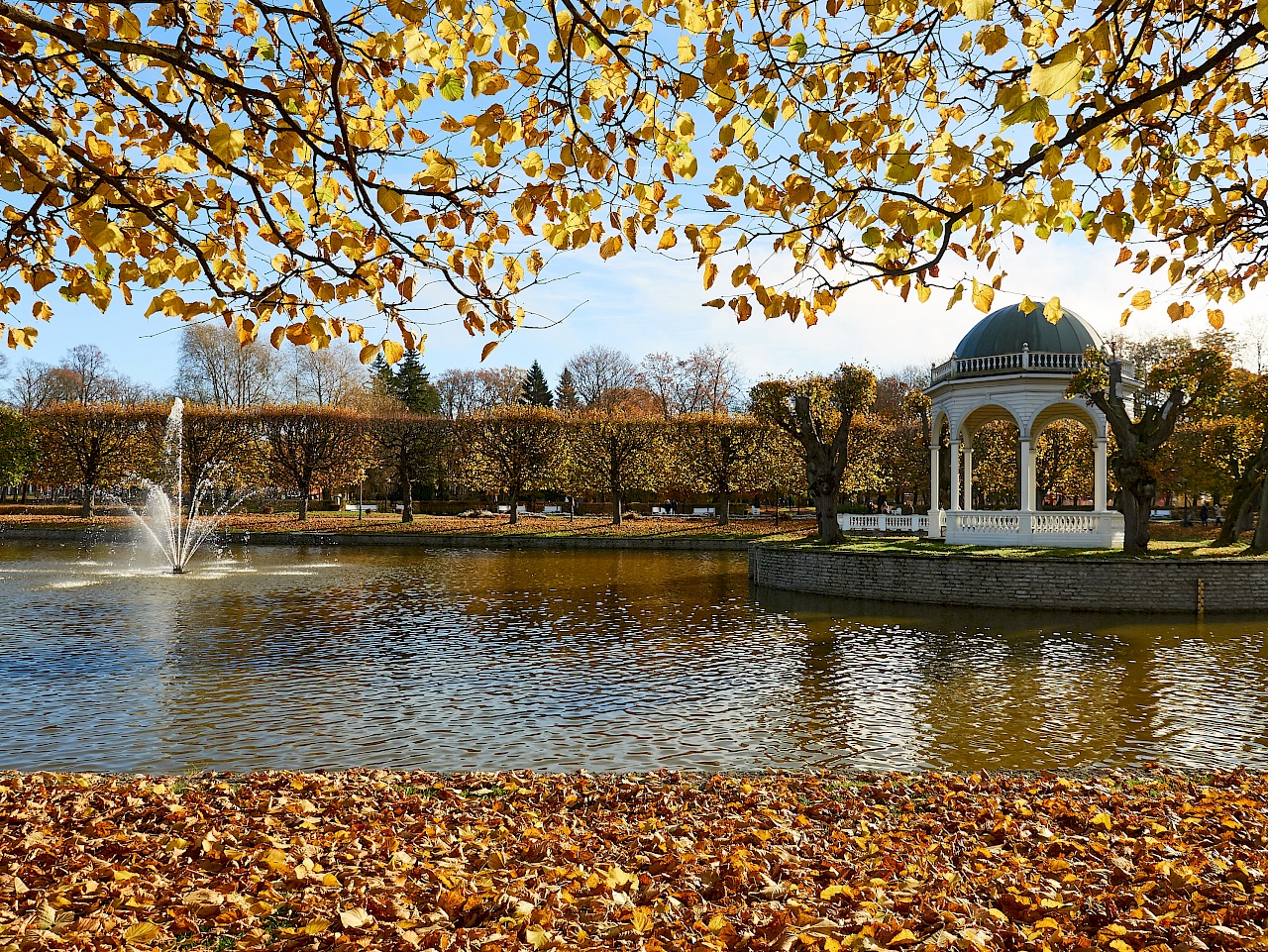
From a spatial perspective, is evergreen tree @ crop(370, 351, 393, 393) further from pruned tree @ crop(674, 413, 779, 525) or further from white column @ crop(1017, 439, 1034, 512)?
white column @ crop(1017, 439, 1034, 512)

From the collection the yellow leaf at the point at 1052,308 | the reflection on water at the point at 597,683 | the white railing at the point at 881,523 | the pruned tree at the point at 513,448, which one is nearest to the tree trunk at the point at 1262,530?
the reflection on water at the point at 597,683

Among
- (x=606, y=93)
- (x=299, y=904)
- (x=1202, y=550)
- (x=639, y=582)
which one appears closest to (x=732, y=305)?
(x=606, y=93)

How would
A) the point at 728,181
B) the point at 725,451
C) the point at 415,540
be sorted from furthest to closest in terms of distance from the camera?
the point at 725,451 → the point at 415,540 → the point at 728,181

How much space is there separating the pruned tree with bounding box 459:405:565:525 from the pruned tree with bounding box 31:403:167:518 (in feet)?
56.7

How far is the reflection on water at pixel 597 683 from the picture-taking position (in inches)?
331

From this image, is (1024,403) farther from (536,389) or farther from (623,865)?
(536,389)

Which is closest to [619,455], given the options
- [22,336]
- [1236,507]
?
[1236,507]

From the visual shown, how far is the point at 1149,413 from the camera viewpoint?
2202 cm

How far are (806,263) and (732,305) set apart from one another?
1.83ft

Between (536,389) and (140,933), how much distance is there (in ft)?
233

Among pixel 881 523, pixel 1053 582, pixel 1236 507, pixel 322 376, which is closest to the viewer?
pixel 1053 582

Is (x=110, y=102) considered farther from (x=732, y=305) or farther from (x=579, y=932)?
(x=579, y=932)

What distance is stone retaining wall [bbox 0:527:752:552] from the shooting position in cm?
3797

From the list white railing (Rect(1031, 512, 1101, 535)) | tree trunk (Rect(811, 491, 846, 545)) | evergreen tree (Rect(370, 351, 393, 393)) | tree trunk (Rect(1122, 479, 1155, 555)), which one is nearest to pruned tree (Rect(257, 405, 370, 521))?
evergreen tree (Rect(370, 351, 393, 393))
